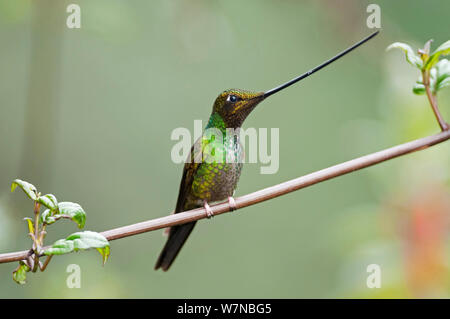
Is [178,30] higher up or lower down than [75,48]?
lower down

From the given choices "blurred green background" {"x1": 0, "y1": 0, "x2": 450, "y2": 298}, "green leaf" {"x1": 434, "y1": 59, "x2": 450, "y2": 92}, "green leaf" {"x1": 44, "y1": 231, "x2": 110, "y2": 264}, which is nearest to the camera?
"green leaf" {"x1": 44, "y1": 231, "x2": 110, "y2": 264}

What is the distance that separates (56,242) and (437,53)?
1320mm

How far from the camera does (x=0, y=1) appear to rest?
2.62m

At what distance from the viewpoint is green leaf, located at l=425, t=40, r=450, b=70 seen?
1.55 metres

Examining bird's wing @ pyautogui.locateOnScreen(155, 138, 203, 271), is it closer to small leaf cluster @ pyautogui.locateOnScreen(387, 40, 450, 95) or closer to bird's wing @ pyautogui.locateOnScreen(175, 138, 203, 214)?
bird's wing @ pyautogui.locateOnScreen(175, 138, 203, 214)

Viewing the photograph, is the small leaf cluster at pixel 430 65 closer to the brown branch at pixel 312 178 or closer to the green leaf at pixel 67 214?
the brown branch at pixel 312 178

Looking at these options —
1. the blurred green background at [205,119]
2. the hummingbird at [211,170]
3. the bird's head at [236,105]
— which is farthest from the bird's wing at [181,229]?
the blurred green background at [205,119]

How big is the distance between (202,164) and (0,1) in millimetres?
1396

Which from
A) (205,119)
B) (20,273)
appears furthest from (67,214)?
(205,119)

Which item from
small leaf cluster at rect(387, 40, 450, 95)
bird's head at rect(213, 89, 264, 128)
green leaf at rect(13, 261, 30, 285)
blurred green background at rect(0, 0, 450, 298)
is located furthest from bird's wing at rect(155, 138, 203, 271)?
blurred green background at rect(0, 0, 450, 298)

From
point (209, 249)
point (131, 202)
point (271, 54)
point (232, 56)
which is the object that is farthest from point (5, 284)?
point (271, 54)

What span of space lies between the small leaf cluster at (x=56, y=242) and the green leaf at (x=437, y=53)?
1.17 m

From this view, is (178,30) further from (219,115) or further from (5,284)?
(5,284)

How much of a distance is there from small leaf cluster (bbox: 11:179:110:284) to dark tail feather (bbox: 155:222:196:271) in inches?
46.6
